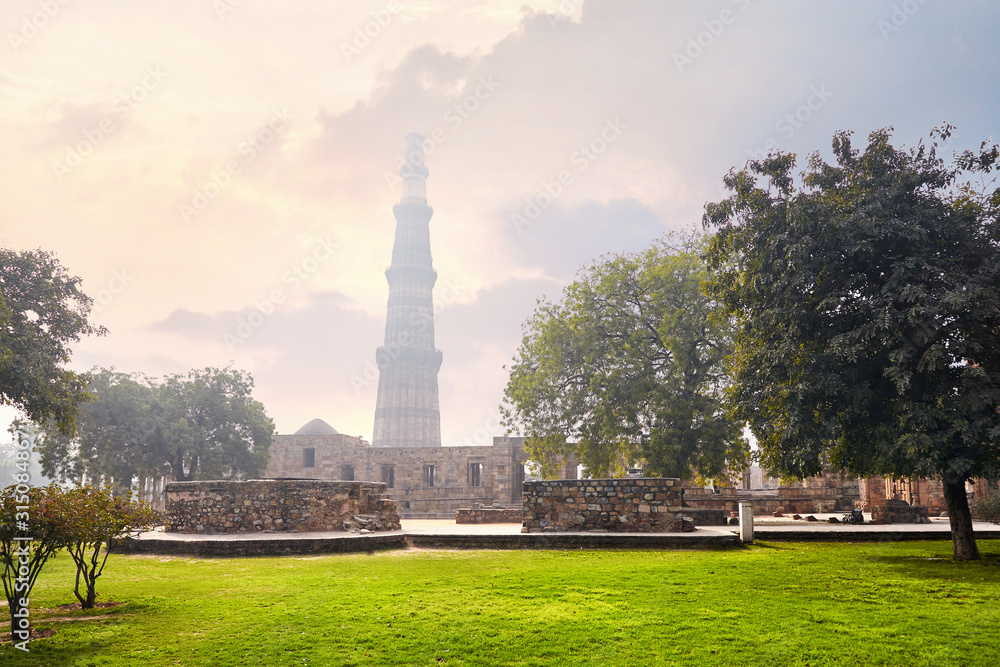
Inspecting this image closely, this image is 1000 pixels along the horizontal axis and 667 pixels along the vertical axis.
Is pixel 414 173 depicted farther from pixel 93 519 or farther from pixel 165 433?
pixel 93 519

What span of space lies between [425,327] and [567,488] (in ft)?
261

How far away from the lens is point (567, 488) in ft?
53.7

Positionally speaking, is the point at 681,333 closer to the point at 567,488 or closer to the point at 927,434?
the point at 567,488

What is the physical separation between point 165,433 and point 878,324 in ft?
100

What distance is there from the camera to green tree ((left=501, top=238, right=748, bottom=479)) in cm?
2020

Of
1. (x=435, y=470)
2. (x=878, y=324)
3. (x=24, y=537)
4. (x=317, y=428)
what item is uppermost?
(x=878, y=324)

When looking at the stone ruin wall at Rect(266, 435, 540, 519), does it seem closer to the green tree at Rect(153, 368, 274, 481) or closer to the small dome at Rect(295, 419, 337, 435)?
the green tree at Rect(153, 368, 274, 481)

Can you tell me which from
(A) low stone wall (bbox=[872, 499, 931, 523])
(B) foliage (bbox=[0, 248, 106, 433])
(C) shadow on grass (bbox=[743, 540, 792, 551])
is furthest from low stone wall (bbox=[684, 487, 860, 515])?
(B) foliage (bbox=[0, 248, 106, 433])

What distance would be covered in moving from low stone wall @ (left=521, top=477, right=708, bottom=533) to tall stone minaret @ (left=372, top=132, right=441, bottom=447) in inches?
2674

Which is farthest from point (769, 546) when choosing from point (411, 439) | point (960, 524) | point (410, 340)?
point (410, 340)

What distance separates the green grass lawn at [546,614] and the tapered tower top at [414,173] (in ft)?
315

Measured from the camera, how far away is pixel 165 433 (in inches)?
1227

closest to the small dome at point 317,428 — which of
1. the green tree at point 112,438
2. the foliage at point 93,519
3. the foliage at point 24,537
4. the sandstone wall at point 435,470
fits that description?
the sandstone wall at point 435,470

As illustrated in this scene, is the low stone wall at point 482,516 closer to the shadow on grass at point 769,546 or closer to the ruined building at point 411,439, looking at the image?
the shadow on grass at point 769,546
